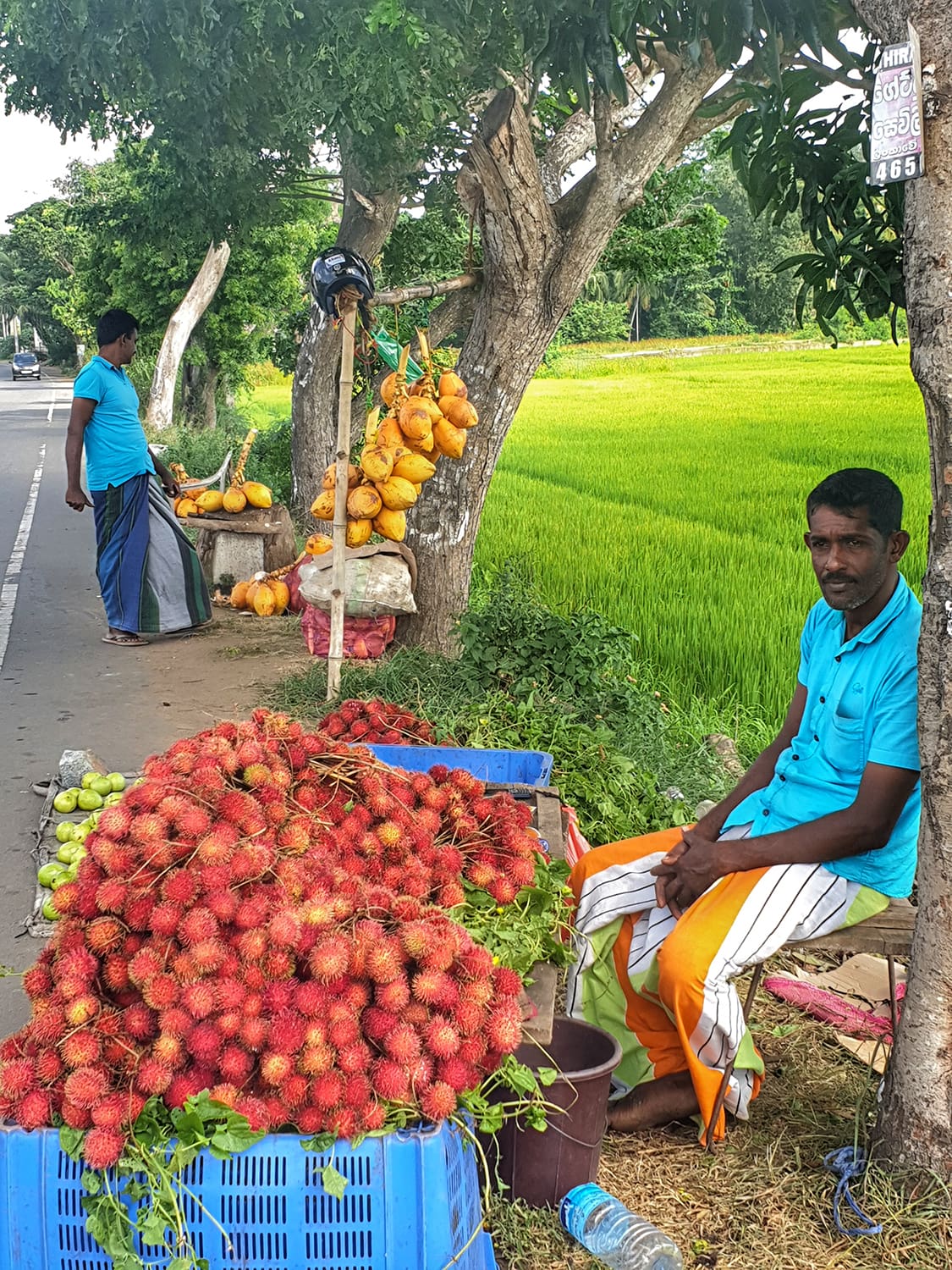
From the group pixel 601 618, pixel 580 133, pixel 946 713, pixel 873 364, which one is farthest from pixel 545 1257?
pixel 873 364

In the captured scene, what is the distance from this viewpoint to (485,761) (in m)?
3.92

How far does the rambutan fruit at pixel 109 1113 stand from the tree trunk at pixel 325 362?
8451 mm

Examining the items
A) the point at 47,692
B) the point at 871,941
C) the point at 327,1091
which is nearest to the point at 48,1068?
the point at 327,1091

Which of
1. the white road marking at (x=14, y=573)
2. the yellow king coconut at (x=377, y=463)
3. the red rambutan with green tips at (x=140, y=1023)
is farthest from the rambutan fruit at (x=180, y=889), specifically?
the white road marking at (x=14, y=573)

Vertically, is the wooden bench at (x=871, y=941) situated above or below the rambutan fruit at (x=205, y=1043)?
below

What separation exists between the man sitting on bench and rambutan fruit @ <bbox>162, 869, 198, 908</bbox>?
113cm

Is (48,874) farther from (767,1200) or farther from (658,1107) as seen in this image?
(767,1200)

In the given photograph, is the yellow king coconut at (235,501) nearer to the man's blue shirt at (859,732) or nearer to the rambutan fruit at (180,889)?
the man's blue shirt at (859,732)

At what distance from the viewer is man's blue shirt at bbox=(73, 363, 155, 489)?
703 centimetres

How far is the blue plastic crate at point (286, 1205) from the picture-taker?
197cm

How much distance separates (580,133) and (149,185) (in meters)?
4.55

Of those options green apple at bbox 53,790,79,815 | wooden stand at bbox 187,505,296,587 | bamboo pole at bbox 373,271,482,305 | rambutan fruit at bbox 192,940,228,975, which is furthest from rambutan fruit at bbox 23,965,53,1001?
wooden stand at bbox 187,505,296,587

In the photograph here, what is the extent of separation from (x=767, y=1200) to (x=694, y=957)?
21.5 inches

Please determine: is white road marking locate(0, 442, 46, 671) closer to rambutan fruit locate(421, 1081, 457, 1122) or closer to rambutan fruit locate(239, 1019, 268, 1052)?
rambutan fruit locate(239, 1019, 268, 1052)
